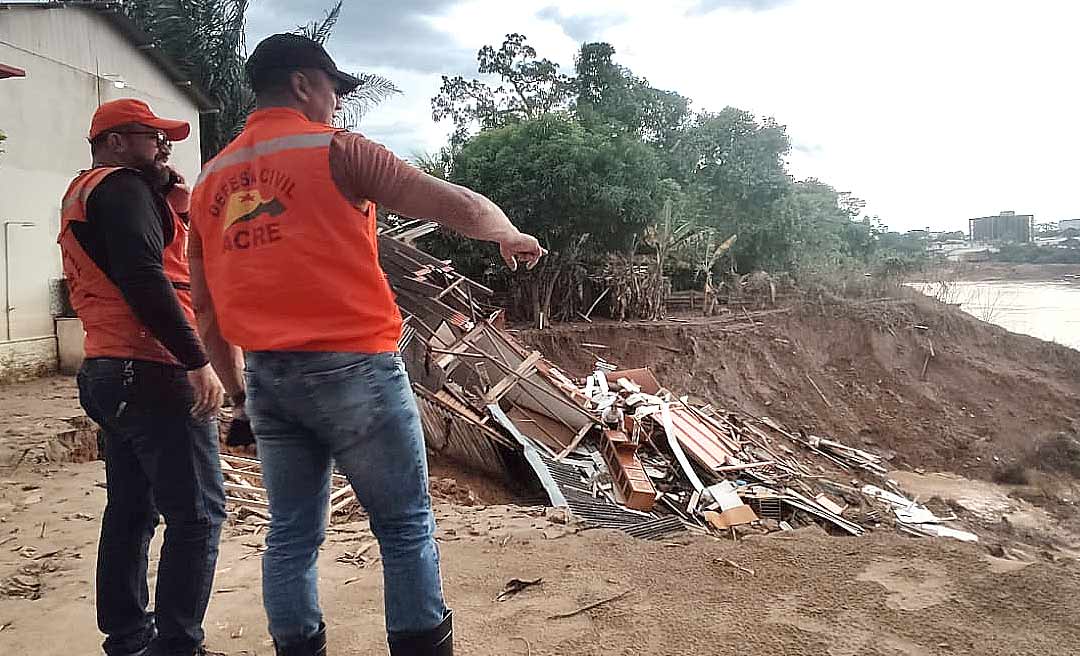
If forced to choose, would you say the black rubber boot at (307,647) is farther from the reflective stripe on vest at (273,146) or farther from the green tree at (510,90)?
the green tree at (510,90)

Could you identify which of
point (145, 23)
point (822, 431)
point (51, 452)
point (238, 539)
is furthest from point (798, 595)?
point (145, 23)

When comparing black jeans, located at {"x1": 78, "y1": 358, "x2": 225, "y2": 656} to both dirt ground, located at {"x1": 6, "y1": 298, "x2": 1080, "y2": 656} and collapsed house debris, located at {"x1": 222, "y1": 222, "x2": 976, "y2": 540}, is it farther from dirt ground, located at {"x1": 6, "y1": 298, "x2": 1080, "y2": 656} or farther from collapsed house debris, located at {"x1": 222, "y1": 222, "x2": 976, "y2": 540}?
collapsed house debris, located at {"x1": 222, "y1": 222, "x2": 976, "y2": 540}

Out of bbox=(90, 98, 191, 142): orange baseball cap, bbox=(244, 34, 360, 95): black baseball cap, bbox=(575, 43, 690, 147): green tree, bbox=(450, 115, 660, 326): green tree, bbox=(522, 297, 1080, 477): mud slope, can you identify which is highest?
bbox=(575, 43, 690, 147): green tree

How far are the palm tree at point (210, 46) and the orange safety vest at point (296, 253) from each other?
16.2m

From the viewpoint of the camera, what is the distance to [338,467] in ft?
6.53

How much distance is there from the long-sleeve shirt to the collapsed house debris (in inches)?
204

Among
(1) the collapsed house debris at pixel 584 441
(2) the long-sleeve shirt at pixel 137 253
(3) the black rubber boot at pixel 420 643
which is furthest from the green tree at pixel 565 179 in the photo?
(3) the black rubber boot at pixel 420 643

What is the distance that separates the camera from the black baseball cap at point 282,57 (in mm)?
2010

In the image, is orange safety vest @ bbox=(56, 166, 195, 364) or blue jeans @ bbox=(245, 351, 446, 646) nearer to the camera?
blue jeans @ bbox=(245, 351, 446, 646)

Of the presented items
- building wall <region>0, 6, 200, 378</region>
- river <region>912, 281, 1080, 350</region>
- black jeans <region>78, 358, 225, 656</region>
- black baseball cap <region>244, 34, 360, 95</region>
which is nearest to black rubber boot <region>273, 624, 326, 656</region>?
black jeans <region>78, 358, 225, 656</region>

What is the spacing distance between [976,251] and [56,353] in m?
26.6

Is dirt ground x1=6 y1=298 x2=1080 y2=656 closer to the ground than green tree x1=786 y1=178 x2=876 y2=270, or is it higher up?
closer to the ground

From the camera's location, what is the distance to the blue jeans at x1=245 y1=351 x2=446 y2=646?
1.89m

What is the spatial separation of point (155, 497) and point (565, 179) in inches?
462
